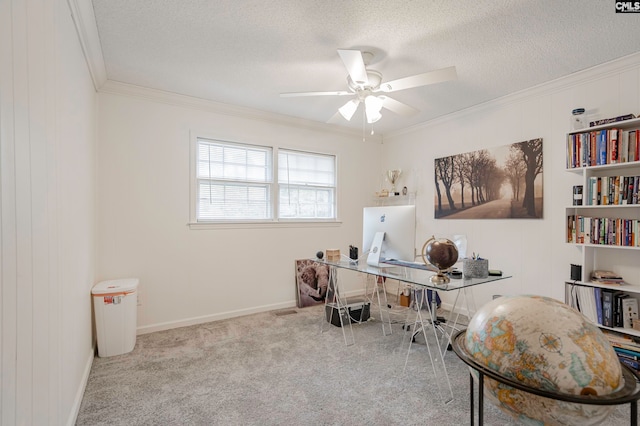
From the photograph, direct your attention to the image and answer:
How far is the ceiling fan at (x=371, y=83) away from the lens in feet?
6.97

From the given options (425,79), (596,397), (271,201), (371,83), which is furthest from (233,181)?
(596,397)

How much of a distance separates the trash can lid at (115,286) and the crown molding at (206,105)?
190cm

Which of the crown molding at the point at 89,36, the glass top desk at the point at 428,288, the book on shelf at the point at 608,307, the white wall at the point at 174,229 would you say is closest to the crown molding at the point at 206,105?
the white wall at the point at 174,229

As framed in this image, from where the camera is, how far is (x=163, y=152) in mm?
3367

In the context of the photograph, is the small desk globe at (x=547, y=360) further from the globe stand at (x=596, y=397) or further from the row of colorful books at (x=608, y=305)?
the row of colorful books at (x=608, y=305)

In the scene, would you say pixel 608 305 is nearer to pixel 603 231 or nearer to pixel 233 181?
pixel 603 231

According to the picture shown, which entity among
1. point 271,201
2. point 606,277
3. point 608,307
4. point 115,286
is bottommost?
point 608,307

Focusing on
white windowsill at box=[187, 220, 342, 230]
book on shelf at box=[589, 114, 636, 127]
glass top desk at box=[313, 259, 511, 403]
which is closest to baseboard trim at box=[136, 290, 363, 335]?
glass top desk at box=[313, 259, 511, 403]

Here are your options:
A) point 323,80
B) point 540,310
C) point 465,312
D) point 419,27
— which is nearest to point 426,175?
point 465,312

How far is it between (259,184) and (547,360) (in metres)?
3.62

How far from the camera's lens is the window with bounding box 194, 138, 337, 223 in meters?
3.68

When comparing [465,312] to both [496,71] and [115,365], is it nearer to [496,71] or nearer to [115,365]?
[496,71]

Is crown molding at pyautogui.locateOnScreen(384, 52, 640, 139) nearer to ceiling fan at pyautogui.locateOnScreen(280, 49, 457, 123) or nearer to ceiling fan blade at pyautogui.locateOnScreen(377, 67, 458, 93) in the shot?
ceiling fan at pyautogui.locateOnScreen(280, 49, 457, 123)

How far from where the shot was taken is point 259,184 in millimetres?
4027
